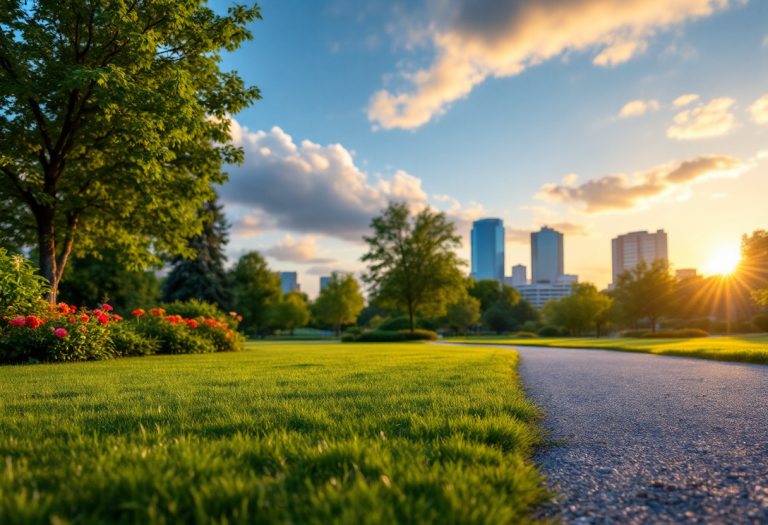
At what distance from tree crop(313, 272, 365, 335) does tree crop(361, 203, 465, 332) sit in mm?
16192


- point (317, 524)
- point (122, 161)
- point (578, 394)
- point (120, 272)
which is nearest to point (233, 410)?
point (317, 524)

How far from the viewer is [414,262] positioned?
3145 cm

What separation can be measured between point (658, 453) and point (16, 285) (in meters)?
11.1

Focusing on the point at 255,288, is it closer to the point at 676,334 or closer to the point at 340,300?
the point at 340,300

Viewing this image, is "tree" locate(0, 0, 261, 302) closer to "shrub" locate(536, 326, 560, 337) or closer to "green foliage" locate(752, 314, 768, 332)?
"green foliage" locate(752, 314, 768, 332)

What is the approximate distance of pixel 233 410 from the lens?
370cm

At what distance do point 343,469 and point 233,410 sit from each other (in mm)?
1907

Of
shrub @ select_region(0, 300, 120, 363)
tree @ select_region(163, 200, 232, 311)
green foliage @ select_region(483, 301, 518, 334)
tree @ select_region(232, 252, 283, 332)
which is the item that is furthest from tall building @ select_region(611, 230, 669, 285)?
shrub @ select_region(0, 300, 120, 363)

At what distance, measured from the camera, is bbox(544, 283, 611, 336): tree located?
47.0 meters

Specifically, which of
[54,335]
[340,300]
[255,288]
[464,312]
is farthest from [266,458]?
[464,312]

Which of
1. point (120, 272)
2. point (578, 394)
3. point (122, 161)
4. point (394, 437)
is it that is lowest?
point (578, 394)

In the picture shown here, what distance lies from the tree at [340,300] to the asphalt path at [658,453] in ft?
141

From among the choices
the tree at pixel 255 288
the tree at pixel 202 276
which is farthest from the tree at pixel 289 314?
the tree at pixel 202 276

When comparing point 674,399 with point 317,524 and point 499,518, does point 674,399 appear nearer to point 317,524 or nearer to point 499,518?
point 499,518
